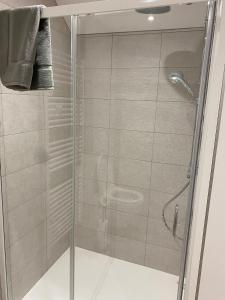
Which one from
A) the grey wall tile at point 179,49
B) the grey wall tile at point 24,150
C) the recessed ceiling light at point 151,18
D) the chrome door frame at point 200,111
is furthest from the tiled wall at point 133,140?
the chrome door frame at point 200,111

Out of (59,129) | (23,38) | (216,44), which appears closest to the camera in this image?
(216,44)

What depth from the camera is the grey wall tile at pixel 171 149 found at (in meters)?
1.68

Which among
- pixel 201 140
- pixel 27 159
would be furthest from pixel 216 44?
pixel 27 159

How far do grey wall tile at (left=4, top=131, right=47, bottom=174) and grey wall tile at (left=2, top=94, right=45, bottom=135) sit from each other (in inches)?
1.8

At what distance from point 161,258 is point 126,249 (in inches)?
11.7

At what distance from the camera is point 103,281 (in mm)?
1827

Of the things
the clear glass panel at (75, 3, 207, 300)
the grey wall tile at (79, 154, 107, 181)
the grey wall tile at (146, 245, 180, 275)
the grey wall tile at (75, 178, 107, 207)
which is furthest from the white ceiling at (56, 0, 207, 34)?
the grey wall tile at (146, 245, 180, 275)

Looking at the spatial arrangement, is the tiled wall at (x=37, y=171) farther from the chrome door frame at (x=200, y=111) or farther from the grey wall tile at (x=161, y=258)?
the chrome door frame at (x=200, y=111)

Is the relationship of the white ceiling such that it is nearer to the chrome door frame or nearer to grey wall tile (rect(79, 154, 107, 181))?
the chrome door frame

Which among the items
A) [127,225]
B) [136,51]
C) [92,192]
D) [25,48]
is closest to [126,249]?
[127,225]

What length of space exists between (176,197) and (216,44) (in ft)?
3.77

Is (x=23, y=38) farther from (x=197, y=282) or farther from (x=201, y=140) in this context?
(x=197, y=282)

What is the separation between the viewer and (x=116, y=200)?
1.96 m

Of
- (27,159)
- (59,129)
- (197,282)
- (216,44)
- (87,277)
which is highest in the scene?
(216,44)
